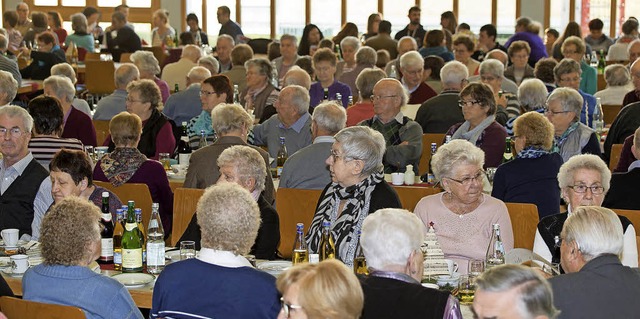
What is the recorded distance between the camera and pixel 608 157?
7793 millimetres

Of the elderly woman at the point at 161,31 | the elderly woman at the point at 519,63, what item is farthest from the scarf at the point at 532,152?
the elderly woman at the point at 161,31

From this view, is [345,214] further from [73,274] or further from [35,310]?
[35,310]

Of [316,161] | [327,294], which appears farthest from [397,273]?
[316,161]

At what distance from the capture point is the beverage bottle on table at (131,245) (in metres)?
4.63

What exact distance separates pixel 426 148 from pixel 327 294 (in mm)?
4786

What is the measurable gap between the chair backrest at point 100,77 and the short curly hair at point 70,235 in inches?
366

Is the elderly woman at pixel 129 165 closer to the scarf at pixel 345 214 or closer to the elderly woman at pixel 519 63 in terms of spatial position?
the scarf at pixel 345 214

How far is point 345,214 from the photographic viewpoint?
193 inches

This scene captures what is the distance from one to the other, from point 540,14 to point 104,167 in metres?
14.7

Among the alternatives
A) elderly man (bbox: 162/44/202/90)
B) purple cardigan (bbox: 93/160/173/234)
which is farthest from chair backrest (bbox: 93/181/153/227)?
elderly man (bbox: 162/44/202/90)

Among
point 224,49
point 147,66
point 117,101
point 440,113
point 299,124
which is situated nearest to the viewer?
point 299,124

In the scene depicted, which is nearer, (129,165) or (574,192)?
(574,192)

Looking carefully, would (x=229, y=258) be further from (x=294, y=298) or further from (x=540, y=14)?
(x=540, y=14)

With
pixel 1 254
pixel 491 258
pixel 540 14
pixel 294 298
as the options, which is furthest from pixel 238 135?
pixel 540 14
